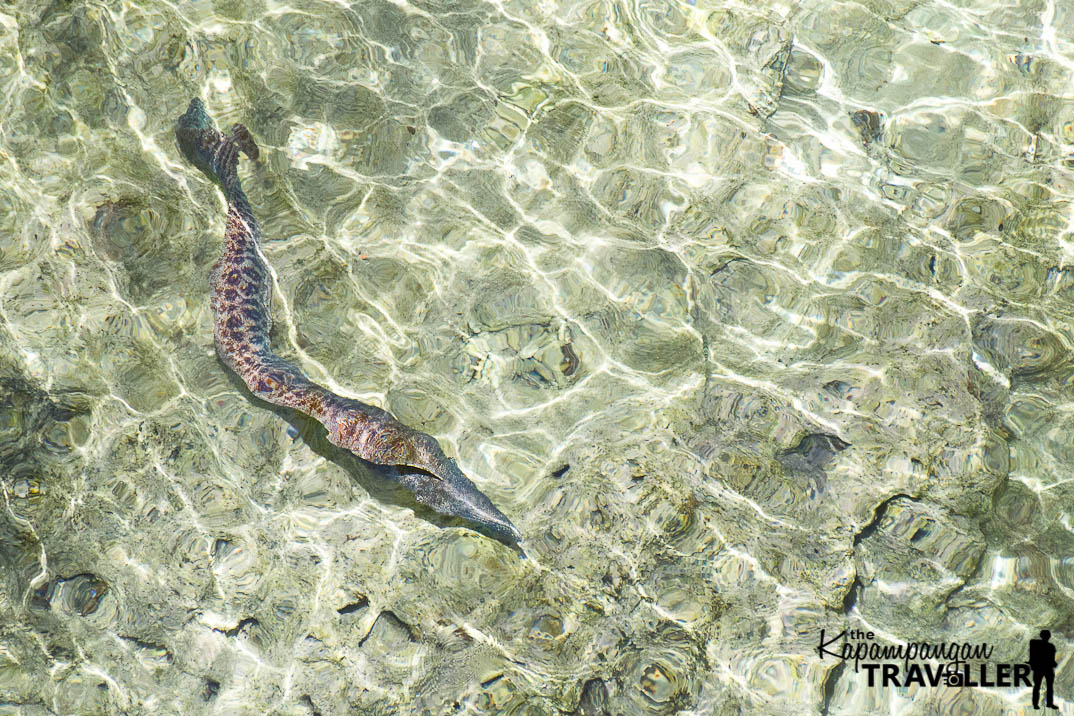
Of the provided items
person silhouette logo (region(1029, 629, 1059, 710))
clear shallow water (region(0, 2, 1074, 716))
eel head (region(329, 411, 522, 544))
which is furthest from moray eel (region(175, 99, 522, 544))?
person silhouette logo (region(1029, 629, 1059, 710))

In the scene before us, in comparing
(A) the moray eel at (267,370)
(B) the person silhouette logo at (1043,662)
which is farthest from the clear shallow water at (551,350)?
(A) the moray eel at (267,370)

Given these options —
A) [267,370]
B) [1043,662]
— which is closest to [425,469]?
[267,370]

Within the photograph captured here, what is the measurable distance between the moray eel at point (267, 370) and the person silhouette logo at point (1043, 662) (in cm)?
310

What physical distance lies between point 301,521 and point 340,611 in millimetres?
614

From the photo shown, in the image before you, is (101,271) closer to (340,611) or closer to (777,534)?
(340,611)

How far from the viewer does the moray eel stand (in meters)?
4.25

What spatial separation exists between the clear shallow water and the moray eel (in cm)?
19

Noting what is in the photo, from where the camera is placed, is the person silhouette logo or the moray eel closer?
the person silhouette logo

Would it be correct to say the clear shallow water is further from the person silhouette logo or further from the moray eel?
the moray eel

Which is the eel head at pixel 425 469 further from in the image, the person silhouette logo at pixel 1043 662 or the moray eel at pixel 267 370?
the person silhouette logo at pixel 1043 662

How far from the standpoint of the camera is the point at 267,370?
463cm

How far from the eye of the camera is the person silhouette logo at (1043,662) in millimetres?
Answer: 4090

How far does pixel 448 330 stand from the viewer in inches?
204

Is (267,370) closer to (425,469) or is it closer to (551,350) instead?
(425,469)
